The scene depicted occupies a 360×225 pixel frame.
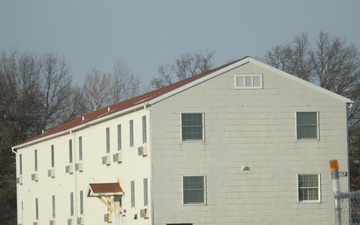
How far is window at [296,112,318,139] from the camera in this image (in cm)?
4553

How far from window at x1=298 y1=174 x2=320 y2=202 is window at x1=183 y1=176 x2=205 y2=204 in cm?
465

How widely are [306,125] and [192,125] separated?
5.50 meters

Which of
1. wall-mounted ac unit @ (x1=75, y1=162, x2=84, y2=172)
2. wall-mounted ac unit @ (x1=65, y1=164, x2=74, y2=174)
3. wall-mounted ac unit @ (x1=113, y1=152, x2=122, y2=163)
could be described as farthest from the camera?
wall-mounted ac unit @ (x1=65, y1=164, x2=74, y2=174)

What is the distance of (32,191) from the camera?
62.7m

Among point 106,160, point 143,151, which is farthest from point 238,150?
point 106,160

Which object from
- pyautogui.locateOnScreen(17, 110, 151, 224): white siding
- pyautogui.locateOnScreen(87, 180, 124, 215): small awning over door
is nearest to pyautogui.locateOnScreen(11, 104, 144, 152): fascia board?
pyautogui.locateOnScreen(17, 110, 151, 224): white siding

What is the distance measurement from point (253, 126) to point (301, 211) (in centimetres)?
451

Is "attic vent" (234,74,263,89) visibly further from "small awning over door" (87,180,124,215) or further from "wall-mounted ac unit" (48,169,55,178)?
"wall-mounted ac unit" (48,169,55,178)

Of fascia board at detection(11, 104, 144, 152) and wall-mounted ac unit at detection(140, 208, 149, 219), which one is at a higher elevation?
fascia board at detection(11, 104, 144, 152)

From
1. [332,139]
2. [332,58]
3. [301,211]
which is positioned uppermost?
[332,58]

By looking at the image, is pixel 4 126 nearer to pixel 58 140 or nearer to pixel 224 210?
pixel 58 140

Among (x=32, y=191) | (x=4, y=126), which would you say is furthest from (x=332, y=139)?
(x=4, y=126)

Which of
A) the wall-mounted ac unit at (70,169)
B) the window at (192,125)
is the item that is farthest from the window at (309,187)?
the wall-mounted ac unit at (70,169)

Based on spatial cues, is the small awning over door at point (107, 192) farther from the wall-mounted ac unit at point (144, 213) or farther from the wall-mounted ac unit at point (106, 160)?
the wall-mounted ac unit at point (144, 213)
